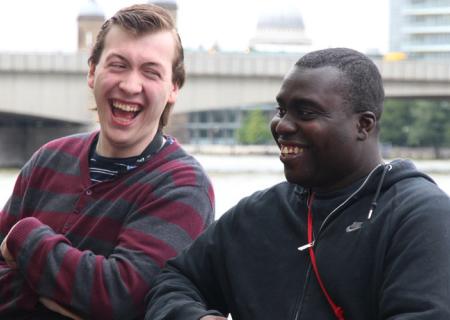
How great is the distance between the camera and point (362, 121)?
2373 millimetres

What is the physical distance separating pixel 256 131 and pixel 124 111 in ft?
247

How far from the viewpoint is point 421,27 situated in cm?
9894

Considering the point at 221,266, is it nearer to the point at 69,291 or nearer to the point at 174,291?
the point at 174,291

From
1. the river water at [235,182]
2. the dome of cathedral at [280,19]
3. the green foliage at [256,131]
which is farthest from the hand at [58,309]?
the dome of cathedral at [280,19]

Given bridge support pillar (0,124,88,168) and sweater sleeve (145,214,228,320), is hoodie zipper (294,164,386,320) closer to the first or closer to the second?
sweater sleeve (145,214,228,320)

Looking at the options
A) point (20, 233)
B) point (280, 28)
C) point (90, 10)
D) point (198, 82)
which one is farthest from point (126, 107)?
point (280, 28)

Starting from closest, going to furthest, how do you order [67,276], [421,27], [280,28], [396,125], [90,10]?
[67,276], [396,125], [90,10], [421,27], [280,28]

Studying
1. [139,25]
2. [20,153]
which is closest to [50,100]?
[20,153]

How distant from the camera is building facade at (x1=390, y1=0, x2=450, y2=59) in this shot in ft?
323

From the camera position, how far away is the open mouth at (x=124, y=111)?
284cm

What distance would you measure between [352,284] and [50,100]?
1341 inches

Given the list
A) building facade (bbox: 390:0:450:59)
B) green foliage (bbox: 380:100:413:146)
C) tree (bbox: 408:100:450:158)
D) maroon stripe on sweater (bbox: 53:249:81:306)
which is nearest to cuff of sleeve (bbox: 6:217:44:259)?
maroon stripe on sweater (bbox: 53:249:81:306)

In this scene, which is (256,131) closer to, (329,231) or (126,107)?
(126,107)

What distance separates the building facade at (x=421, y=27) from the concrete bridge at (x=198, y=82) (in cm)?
6170
